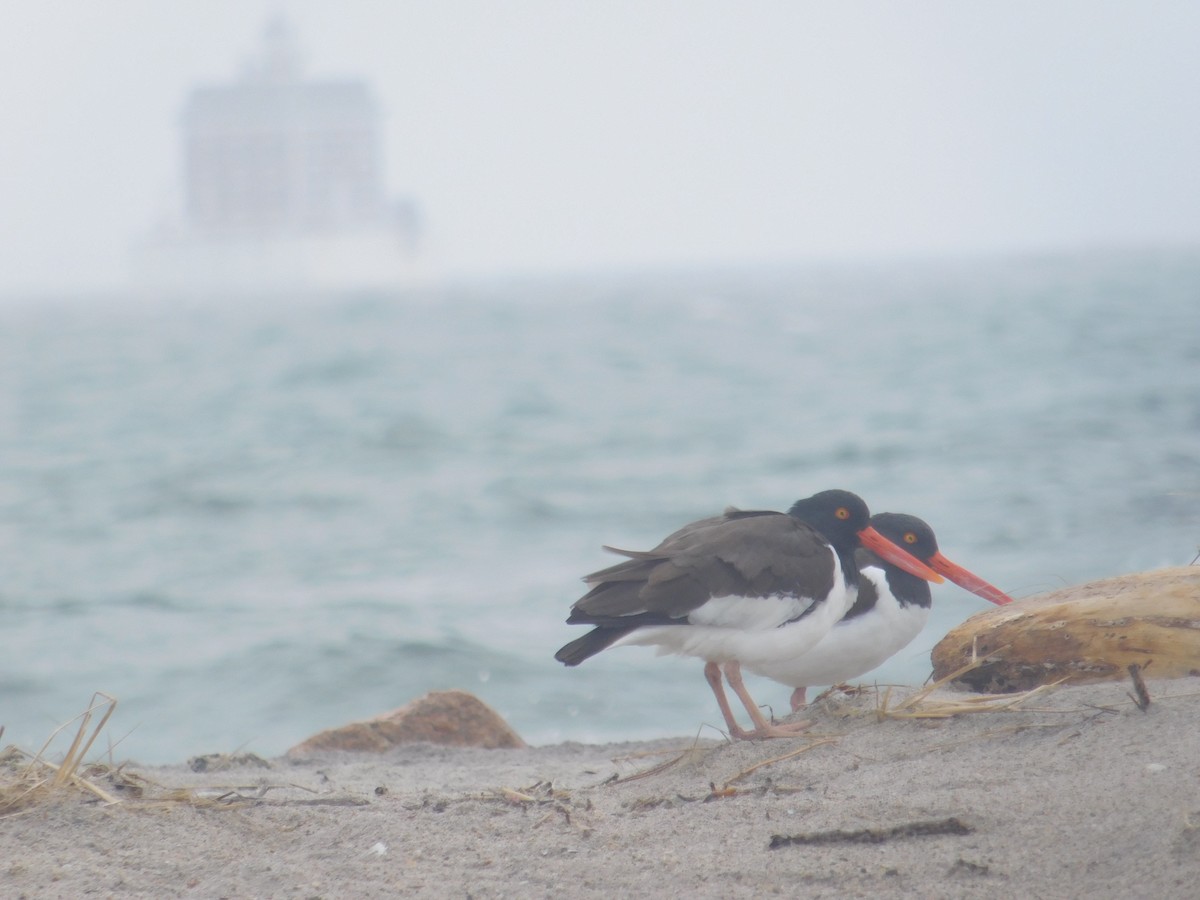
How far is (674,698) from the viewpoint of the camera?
25.6ft

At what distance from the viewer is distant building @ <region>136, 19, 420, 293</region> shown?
159 meters

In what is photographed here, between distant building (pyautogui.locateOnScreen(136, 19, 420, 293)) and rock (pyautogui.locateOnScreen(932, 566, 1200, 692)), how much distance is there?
517ft

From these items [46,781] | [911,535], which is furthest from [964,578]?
[46,781]

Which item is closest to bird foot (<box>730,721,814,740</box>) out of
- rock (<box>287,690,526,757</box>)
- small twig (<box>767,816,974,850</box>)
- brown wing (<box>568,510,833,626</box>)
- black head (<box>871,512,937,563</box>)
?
brown wing (<box>568,510,833,626</box>)

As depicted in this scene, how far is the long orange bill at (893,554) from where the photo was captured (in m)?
4.59

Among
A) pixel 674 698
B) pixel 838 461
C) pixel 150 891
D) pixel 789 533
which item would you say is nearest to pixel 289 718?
pixel 674 698

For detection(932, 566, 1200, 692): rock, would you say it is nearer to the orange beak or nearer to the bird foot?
the orange beak

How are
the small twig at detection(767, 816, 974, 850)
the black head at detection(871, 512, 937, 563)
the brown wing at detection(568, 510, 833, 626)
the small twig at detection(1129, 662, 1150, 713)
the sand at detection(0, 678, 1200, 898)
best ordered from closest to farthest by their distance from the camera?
the sand at detection(0, 678, 1200, 898)
the small twig at detection(767, 816, 974, 850)
the small twig at detection(1129, 662, 1150, 713)
the brown wing at detection(568, 510, 833, 626)
the black head at detection(871, 512, 937, 563)

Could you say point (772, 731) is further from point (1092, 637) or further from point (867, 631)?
point (1092, 637)

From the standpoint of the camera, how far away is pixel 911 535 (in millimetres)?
4883

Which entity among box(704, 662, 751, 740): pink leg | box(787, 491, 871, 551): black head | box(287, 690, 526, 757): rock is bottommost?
box(287, 690, 526, 757): rock

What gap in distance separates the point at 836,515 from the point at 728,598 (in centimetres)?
81

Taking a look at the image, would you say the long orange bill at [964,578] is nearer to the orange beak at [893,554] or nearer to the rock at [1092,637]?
the orange beak at [893,554]

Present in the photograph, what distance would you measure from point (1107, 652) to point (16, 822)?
309 centimetres
